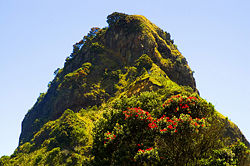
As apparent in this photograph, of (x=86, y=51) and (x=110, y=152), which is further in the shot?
(x=86, y=51)

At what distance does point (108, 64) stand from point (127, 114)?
108319 mm

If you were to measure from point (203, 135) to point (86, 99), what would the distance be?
98.6 meters

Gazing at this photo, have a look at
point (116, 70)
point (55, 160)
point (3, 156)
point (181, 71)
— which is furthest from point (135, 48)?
point (3, 156)

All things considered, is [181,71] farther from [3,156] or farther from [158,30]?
[3,156]

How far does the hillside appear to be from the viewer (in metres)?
23.4

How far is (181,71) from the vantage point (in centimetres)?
12575

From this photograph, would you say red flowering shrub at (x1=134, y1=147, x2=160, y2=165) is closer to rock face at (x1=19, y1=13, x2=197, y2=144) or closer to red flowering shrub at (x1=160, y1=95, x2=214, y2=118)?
red flowering shrub at (x1=160, y1=95, x2=214, y2=118)

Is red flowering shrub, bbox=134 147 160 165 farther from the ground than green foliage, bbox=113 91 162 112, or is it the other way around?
A: green foliage, bbox=113 91 162 112

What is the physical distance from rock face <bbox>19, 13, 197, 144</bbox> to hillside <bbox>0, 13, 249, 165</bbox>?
0.54m

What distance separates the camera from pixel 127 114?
27.3m

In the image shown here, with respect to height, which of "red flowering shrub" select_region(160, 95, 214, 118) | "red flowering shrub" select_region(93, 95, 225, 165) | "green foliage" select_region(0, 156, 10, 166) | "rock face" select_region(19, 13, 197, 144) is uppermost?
"rock face" select_region(19, 13, 197, 144)

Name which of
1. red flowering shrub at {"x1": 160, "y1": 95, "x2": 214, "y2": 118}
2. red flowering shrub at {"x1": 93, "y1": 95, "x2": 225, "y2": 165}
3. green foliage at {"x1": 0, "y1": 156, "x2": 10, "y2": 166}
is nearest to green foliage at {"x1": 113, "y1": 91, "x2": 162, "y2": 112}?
red flowering shrub at {"x1": 93, "y1": 95, "x2": 225, "y2": 165}

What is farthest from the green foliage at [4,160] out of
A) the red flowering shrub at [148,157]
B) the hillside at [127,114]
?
the red flowering shrub at [148,157]

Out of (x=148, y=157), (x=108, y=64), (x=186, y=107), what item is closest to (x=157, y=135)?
(x=148, y=157)
